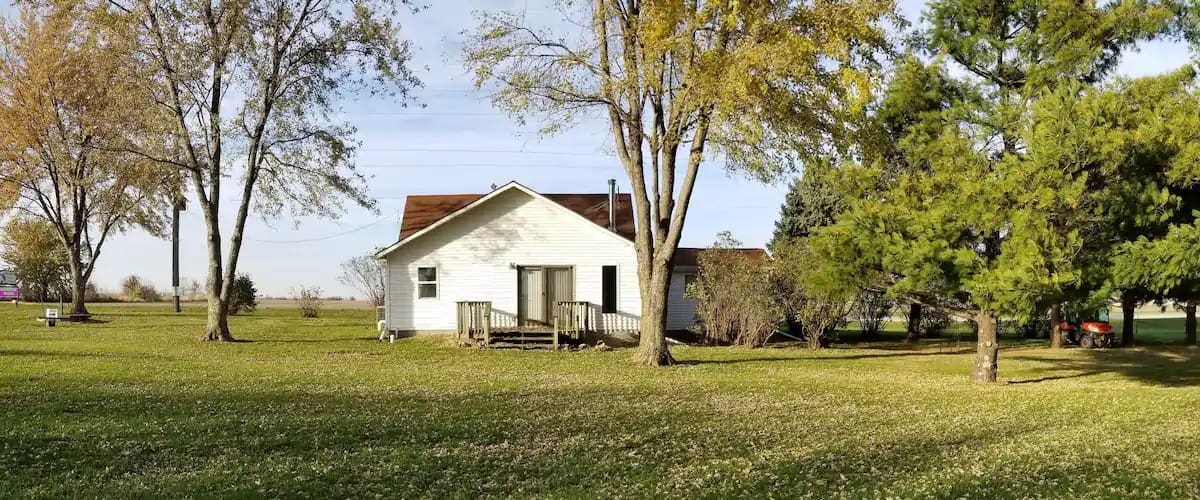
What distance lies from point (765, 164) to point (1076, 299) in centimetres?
621

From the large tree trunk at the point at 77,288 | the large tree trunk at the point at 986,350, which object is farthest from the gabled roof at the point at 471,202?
the large tree trunk at the point at 77,288

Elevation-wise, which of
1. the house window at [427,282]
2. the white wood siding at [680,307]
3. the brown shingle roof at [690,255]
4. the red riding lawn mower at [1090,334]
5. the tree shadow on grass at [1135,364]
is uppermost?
the brown shingle roof at [690,255]

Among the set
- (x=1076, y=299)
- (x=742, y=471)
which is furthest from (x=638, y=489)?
(x=1076, y=299)

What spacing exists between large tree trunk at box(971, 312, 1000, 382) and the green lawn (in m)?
0.41

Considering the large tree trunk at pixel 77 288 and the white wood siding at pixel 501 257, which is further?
the large tree trunk at pixel 77 288

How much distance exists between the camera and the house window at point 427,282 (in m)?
27.5

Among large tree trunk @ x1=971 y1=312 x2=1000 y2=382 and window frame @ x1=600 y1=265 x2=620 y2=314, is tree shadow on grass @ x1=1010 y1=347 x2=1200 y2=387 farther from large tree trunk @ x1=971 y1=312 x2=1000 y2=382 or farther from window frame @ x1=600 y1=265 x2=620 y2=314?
window frame @ x1=600 y1=265 x2=620 y2=314

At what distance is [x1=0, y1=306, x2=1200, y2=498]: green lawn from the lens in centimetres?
701

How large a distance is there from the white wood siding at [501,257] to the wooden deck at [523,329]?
0.88 m

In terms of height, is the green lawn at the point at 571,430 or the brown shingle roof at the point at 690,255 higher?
the brown shingle roof at the point at 690,255

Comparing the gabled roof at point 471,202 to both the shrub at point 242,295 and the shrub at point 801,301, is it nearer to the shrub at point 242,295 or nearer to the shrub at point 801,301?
the shrub at point 801,301

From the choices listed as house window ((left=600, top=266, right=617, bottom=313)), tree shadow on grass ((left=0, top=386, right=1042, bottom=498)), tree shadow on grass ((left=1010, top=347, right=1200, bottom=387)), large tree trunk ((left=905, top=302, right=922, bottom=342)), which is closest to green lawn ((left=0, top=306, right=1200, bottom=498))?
tree shadow on grass ((left=0, top=386, right=1042, bottom=498))

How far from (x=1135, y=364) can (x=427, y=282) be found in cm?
1961

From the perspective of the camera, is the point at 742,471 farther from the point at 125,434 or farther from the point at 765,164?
the point at 765,164
